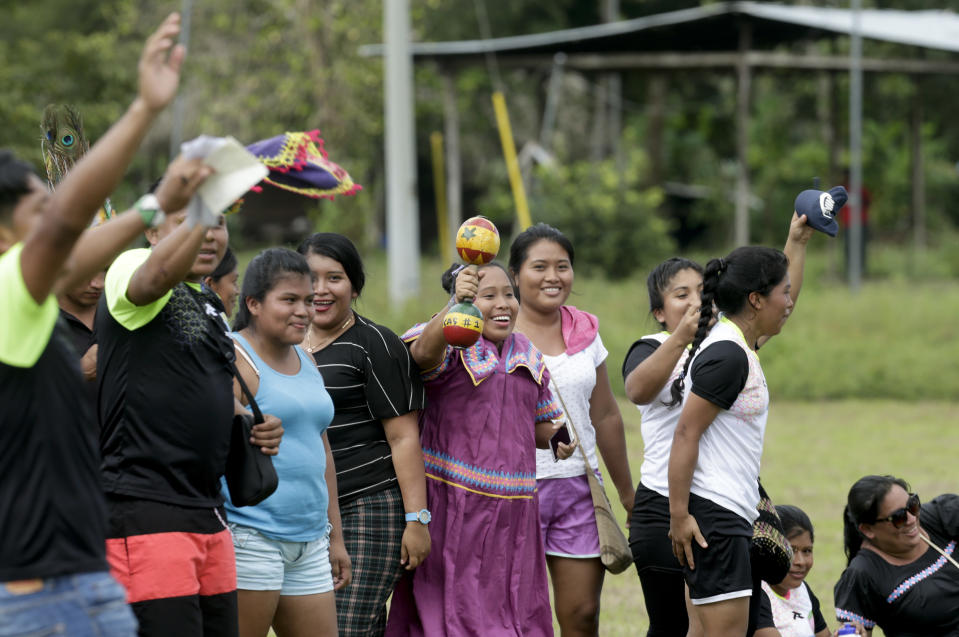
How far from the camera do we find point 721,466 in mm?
4535

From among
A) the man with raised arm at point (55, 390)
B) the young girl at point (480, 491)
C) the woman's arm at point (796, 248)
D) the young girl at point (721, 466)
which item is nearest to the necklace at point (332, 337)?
the young girl at point (480, 491)

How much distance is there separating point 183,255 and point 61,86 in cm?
2115

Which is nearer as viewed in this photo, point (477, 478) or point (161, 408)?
point (161, 408)

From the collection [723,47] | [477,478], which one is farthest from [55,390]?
[723,47]

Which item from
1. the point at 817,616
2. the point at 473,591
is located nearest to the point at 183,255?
the point at 473,591

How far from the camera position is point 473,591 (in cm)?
469

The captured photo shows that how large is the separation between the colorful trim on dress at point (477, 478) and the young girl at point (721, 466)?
0.61m

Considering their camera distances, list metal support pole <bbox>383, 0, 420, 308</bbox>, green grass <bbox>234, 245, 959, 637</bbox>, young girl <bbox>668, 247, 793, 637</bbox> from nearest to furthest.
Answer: young girl <bbox>668, 247, 793, 637</bbox>
green grass <bbox>234, 245, 959, 637</bbox>
metal support pole <bbox>383, 0, 420, 308</bbox>

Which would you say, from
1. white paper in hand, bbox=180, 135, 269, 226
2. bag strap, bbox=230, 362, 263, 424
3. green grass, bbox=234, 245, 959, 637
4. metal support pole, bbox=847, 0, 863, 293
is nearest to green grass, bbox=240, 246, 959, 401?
green grass, bbox=234, 245, 959, 637

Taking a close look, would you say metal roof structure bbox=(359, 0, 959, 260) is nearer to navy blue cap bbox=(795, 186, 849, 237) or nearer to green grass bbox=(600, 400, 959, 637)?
green grass bbox=(600, 400, 959, 637)

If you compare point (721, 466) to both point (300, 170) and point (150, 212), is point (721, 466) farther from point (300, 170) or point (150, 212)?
point (150, 212)

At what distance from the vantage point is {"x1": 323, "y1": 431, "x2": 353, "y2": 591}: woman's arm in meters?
4.49

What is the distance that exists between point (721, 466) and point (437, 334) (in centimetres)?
115

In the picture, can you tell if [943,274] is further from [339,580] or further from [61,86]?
[339,580]
